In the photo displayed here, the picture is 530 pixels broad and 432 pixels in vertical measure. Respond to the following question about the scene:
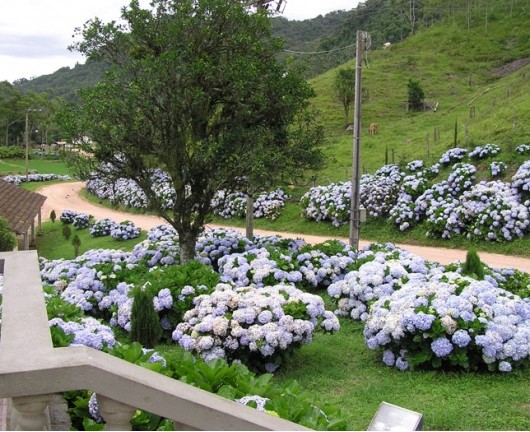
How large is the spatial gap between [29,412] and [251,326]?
5.97 meters

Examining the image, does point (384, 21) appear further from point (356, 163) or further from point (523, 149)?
point (356, 163)

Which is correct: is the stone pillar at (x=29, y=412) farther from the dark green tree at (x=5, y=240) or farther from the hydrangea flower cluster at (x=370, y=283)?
the dark green tree at (x=5, y=240)

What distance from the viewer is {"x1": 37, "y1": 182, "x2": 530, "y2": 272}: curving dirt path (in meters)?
17.0

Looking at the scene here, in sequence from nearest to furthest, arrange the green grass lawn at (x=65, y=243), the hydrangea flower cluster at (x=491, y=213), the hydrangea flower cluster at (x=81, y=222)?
the hydrangea flower cluster at (x=491, y=213)
the green grass lawn at (x=65, y=243)
the hydrangea flower cluster at (x=81, y=222)

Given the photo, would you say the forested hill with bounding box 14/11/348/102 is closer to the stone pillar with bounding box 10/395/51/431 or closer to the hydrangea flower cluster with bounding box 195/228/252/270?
the hydrangea flower cluster with bounding box 195/228/252/270

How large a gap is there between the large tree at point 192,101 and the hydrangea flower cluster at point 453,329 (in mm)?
Answer: 5995

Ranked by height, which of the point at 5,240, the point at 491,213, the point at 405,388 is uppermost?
the point at 491,213

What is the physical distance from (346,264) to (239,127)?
13.3ft

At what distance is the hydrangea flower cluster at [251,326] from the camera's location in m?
7.86

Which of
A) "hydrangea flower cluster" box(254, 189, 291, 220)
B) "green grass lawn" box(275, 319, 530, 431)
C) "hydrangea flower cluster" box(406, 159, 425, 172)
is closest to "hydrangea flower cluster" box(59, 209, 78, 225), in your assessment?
"hydrangea flower cluster" box(254, 189, 291, 220)

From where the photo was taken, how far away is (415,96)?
4528 cm

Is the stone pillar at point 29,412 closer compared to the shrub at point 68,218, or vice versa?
the stone pillar at point 29,412

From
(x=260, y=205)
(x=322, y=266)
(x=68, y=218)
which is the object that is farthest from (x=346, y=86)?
(x=322, y=266)

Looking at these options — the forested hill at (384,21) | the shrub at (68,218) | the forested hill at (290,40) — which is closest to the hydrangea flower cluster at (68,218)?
the shrub at (68,218)
